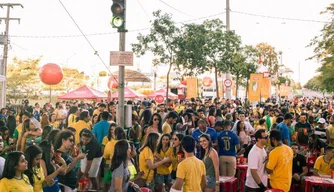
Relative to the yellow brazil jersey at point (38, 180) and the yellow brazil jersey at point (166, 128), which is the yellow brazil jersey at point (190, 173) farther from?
the yellow brazil jersey at point (166, 128)

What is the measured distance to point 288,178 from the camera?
6543 mm

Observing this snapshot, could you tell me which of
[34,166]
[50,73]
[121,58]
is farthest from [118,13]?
[50,73]

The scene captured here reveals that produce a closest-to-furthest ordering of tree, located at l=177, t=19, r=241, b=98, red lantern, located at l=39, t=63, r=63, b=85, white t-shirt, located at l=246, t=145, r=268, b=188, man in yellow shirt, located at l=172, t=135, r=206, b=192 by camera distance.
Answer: man in yellow shirt, located at l=172, t=135, r=206, b=192 < white t-shirt, located at l=246, t=145, r=268, b=188 < red lantern, located at l=39, t=63, r=63, b=85 < tree, located at l=177, t=19, r=241, b=98

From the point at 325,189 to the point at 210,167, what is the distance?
11.7 feet

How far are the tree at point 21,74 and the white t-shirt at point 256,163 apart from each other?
3423 centimetres

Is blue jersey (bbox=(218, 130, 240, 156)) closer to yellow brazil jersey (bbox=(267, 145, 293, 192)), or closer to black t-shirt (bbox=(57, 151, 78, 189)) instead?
yellow brazil jersey (bbox=(267, 145, 293, 192))

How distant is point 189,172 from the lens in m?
5.64

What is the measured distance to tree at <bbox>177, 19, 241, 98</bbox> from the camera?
20266mm

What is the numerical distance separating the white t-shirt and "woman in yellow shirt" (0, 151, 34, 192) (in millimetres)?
3345

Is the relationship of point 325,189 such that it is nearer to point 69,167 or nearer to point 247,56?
point 69,167

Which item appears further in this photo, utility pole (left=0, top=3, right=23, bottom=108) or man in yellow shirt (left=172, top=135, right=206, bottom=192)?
utility pole (left=0, top=3, right=23, bottom=108)

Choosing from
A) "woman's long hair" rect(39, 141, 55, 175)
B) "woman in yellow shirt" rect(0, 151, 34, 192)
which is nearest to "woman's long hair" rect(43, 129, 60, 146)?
"woman's long hair" rect(39, 141, 55, 175)

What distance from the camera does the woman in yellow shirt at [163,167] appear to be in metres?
7.48

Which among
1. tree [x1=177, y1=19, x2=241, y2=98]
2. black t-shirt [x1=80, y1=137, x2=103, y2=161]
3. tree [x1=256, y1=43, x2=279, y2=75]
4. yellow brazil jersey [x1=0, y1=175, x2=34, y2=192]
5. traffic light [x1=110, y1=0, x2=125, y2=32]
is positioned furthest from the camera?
tree [x1=256, y1=43, x2=279, y2=75]
